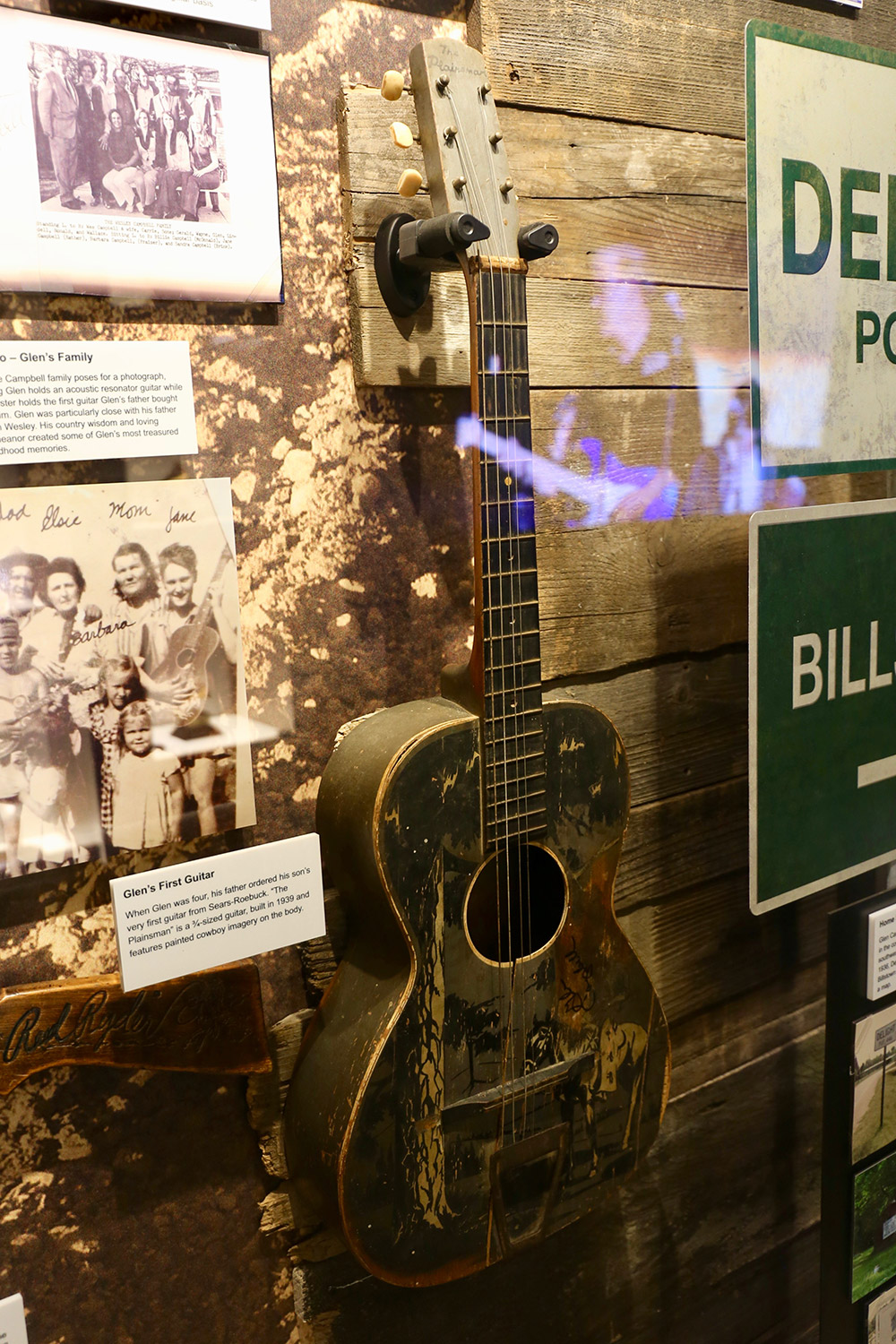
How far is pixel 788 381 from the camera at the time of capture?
1.20 meters

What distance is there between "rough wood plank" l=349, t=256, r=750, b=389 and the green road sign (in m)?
0.30

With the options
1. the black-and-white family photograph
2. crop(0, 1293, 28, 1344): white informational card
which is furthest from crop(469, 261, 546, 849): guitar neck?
crop(0, 1293, 28, 1344): white informational card

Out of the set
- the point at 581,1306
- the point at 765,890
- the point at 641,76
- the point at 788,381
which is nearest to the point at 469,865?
the point at 765,890

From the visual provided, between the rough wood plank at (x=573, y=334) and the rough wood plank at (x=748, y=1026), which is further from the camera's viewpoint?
the rough wood plank at (x=748, y=1026)

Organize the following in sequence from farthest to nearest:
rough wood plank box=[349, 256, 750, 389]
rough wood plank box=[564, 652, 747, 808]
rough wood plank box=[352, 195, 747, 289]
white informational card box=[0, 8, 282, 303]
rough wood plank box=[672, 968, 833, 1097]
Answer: rough wood plank box=[672, 968, 833, 1097] < rough wood plank box=[564, 652, 747, 808] < rough wood plank box=[352, 195, 747, 289] < rough wood plank box=[349, 256, 750, 389] < white informational card box=[0, 8, 282, 303]

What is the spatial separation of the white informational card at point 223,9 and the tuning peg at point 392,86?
0.12 m

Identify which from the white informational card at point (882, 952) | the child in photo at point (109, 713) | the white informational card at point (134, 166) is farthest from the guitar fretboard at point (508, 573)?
the white informational card at point (882, 952)

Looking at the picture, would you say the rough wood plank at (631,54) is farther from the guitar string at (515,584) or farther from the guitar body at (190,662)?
the guitar body at (190,662)

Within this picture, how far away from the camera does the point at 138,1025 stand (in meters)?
0.99

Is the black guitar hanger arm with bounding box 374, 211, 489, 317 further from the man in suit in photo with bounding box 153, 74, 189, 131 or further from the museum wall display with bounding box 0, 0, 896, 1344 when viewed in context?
the man in suit in photo with bounding box 153, 74, 189, 131

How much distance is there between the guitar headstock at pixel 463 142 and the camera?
3.34 ft

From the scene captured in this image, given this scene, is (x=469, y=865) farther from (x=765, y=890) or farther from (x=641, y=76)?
(x=641, y=76)

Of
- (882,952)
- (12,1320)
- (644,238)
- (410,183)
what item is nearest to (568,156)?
(644,238)

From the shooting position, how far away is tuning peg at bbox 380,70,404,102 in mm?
989
